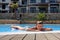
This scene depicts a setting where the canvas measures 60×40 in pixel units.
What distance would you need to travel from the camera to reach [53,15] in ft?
119

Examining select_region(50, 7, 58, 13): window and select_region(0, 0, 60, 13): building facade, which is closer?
select_region(50, 7, 58, 13): window

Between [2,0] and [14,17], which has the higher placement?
[2,0]

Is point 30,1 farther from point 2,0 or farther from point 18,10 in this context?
point 2,0

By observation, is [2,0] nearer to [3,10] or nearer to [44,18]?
[3,10]

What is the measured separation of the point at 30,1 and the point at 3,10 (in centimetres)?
666

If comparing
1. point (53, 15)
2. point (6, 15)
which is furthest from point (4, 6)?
point (53, 15)

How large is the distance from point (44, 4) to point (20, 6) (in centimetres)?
565

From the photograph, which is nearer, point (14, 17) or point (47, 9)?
point (14, 17)

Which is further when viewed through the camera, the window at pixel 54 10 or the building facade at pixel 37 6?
the building facade at pixel 37 6

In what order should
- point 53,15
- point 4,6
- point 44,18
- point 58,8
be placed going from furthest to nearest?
point 4,6, point 58,8, point 53,15, point 44,18

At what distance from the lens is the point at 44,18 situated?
34031 millimetres

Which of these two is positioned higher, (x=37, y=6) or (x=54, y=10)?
(x=37, y=6)

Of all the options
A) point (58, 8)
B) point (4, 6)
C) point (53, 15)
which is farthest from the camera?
point (4, 6)

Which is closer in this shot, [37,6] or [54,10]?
[54,10]
